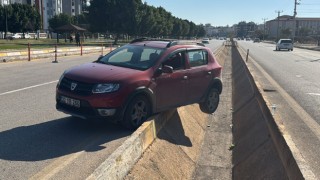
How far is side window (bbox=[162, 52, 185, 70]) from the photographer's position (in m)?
7.76

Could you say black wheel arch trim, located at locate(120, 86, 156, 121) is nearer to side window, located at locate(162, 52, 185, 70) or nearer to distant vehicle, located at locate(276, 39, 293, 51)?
side window, located at locate(162, 52, 185, 70)

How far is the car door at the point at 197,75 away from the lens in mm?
8367

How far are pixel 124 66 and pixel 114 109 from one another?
1.25m

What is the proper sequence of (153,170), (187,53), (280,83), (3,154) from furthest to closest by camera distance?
(280,83)
(187,53)
(153,170)
(3,154)

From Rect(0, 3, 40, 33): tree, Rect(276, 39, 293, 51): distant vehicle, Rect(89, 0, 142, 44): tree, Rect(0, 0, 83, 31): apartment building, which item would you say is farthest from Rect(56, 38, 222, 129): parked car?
Rect(0, 0, 83, 31): apartment building

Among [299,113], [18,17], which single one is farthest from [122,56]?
[18,17]

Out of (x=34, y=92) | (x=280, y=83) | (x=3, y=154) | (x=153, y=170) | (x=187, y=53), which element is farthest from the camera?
(x=280, y=83)

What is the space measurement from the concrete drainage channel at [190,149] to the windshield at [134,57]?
113 cm

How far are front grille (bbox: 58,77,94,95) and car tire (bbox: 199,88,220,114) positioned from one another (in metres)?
3.59

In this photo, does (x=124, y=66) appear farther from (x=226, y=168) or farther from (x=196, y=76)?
(x=226, y=168)

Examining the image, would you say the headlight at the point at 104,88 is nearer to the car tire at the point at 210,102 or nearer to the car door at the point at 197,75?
the car door at the point at 197,75

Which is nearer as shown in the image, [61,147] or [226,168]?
[61,147]

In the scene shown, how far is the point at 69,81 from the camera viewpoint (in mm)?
6824

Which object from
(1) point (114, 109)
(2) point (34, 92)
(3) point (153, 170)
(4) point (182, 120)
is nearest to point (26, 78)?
(2) point (34, 92)
